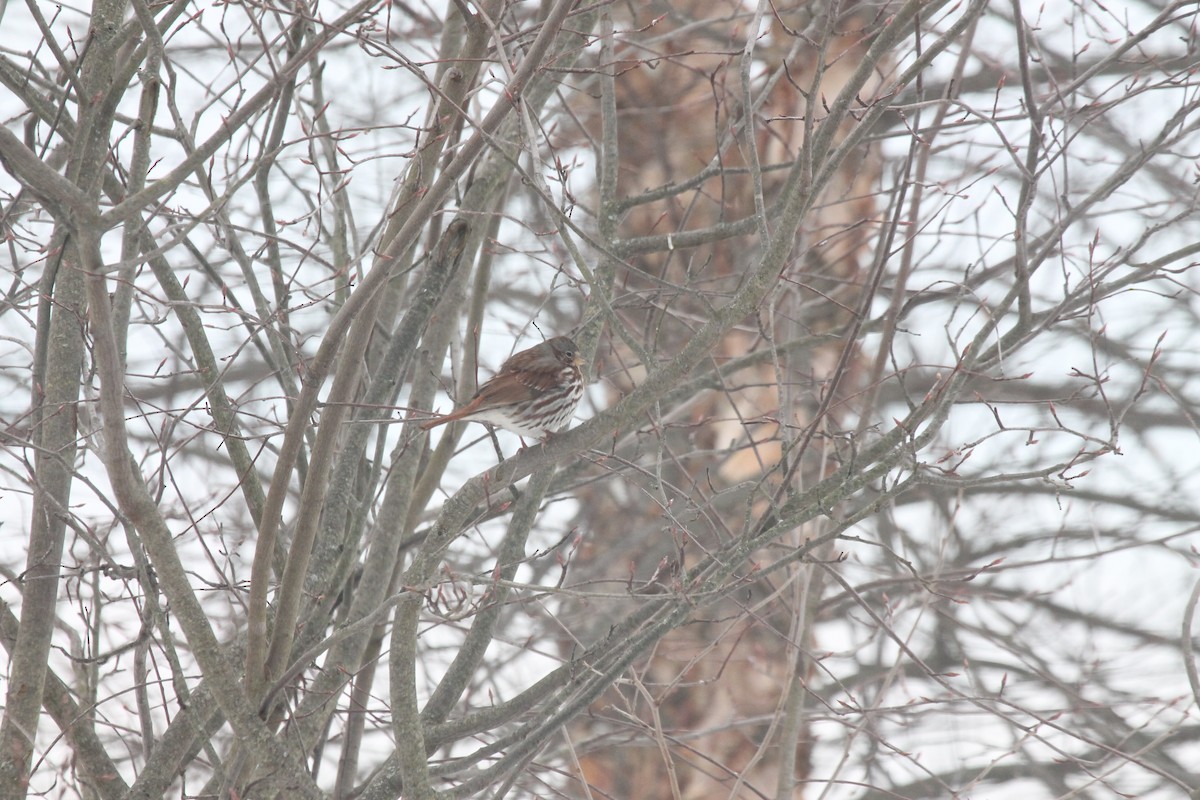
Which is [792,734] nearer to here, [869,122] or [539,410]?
[539,410]

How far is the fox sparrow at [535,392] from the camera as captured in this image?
4504 mm

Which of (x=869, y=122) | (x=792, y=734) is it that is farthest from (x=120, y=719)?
(x=869, y=122)

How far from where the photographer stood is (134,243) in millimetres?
3275

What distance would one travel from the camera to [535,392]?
185 inches

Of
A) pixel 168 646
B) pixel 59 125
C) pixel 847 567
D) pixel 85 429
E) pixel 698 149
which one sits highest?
pixel 698 149

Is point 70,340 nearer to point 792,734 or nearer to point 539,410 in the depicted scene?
point 539,410

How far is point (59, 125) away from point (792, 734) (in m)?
3.29

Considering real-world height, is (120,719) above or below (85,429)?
above

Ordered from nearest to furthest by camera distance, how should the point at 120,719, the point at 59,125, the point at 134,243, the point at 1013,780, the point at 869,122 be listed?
the point at 869,122 < the point at 134,243 < the point at 59,125 < the point at 1013,780 < the point at 120,719

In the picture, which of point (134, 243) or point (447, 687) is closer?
point (134, 243)

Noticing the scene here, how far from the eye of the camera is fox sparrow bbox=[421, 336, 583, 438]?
4504mm

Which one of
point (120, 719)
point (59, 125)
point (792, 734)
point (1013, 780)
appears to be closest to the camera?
point (59, 125)

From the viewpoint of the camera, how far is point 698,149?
25.2ft

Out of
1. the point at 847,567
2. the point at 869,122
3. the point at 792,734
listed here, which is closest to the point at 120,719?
the point at 847,567
